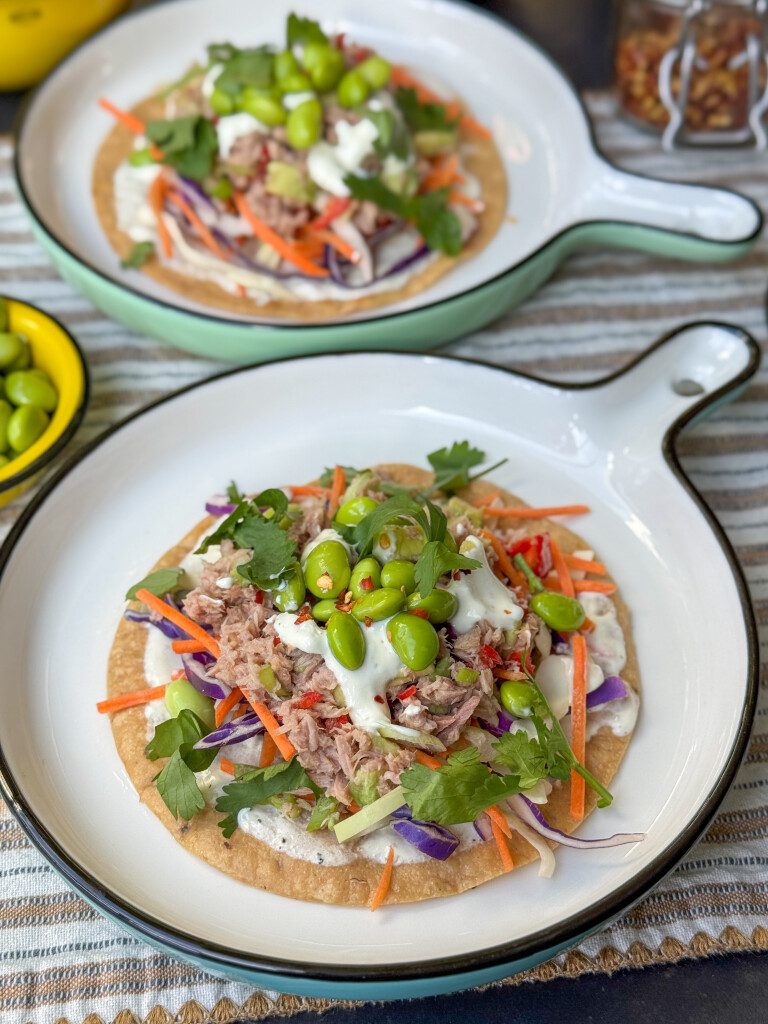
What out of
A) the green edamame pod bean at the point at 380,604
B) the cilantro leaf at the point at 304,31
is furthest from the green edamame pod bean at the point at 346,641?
the cilantro leaf at the point at 304,31

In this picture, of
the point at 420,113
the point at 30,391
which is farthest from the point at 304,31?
the point at 30,391

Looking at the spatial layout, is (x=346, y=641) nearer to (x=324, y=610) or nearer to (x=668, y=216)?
(x=324, y=610)

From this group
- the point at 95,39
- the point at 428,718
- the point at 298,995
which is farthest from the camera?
the point at 95,39

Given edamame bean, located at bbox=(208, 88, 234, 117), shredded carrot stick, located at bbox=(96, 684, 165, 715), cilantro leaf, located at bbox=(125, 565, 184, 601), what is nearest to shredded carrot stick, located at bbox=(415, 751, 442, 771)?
shredded carrot stick, located at bbox=(96, 684, 165, 715)

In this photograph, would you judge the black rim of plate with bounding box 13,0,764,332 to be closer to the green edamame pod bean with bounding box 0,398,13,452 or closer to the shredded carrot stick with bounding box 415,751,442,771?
the green edamame pod bean with bounding box 0,398,13,452

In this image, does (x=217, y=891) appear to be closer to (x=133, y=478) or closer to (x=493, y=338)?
(x=133, y=478)

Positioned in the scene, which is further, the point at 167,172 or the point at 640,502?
the point at 167,172

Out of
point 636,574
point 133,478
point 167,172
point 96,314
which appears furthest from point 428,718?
point 167,172
